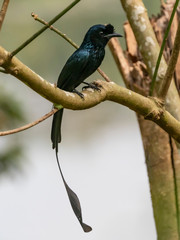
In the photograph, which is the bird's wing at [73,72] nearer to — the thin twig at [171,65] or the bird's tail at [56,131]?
the bird's tail at [56,131]

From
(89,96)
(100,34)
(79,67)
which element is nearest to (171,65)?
(89,96)

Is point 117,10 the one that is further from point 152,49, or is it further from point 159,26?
point 152,49

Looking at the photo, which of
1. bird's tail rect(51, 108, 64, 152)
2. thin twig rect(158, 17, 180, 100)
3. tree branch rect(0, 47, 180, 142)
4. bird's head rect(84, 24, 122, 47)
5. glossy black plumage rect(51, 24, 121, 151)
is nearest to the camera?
tree branch rect(0, 47, 180, 142)

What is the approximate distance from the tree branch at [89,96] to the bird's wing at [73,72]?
458 mm

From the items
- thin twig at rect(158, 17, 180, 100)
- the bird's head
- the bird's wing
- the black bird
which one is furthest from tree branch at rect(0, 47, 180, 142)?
the bird's head

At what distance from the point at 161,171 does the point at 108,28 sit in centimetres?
96

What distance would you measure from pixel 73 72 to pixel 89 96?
0.66 meters

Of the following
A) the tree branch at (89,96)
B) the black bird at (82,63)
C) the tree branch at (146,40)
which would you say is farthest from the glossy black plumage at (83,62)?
the tree branch at (89,96)

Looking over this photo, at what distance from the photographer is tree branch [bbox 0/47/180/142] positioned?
2123 millimetres

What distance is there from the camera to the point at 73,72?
3.14m

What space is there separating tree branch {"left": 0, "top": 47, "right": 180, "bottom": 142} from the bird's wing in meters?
0.46

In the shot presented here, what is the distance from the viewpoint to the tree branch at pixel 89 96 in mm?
2123

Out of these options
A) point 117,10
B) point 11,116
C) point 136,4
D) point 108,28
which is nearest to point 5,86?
point 11,116

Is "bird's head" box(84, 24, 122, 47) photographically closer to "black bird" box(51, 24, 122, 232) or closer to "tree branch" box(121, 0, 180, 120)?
"black bird" box(51, 24, 122, 232)
